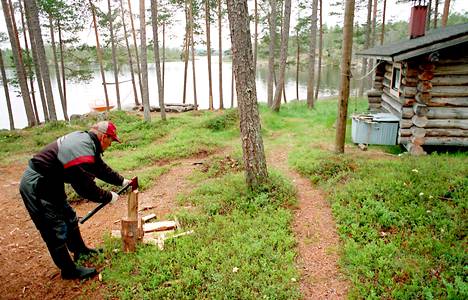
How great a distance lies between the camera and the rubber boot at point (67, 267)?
13.8 feet

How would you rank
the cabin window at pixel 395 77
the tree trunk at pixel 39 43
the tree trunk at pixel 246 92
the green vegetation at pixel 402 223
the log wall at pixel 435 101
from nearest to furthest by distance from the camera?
the green vegetation at pixel 402 223, the tree trunk at pixel 246 92, the log wall at pixel 435 101, the cabin window at pixel 395 77, the tree trunk at pixel 39 43

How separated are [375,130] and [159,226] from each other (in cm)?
787

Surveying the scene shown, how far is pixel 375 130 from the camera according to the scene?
10008 mm

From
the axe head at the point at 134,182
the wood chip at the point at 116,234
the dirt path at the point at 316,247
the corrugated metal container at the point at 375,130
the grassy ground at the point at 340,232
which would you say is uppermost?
the axe head at the point at 134,182

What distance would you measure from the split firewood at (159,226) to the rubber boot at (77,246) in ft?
2.93

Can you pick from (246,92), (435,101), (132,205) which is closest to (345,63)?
(246,92)

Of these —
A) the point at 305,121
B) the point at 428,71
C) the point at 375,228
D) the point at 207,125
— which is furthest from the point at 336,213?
the point at 305,121

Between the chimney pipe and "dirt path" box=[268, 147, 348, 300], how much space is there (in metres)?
9.47

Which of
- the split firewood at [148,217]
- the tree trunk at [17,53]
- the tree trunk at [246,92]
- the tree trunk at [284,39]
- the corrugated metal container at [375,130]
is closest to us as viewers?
the tree trunk at [246,92]

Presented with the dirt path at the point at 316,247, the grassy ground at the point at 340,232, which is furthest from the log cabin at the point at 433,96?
the dirt path at the point at 316,247

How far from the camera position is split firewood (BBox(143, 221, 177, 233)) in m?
5.47

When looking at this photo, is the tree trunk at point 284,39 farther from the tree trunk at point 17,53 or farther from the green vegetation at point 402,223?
the tree trunk at point 17,53

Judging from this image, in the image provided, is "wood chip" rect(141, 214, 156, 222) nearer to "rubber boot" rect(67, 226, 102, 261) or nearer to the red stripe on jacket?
"rubber boot" rect(67, 226, 102, 261)

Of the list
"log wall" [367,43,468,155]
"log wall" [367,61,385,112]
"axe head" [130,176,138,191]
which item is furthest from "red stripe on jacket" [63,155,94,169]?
"log wall" [367,61,385,112]
